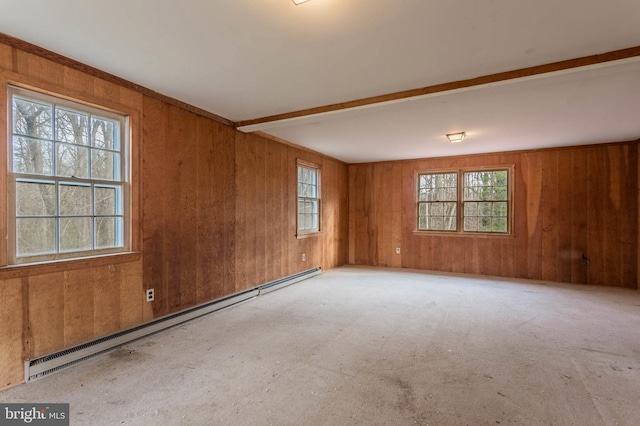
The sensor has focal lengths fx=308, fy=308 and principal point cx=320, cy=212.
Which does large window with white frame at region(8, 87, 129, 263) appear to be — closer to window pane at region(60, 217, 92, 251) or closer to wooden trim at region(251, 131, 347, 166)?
window pane at region(60, 217, 92, 251)

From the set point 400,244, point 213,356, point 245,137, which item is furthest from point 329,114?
point 400,244

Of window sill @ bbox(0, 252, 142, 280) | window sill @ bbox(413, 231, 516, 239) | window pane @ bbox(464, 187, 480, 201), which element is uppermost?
window pane @ bbox(464, 187, 480, 201)

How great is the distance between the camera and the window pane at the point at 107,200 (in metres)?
2.66

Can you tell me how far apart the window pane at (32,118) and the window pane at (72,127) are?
65 millimetres

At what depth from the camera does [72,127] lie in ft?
8.18

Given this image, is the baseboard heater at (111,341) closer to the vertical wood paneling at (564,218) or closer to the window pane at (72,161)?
the window pane at (72,161)

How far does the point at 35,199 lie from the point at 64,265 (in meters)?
0.53

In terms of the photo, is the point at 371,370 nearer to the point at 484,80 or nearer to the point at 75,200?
the point at 484,80

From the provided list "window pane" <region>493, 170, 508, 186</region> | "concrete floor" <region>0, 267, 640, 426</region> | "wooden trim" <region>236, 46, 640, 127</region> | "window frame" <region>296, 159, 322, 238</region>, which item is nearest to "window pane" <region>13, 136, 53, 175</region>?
"concrete floor" <region>0, 267, 640, 426</region>

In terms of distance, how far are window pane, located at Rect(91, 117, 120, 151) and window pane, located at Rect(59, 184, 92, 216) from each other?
1.35ft

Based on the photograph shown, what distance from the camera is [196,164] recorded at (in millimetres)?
3482

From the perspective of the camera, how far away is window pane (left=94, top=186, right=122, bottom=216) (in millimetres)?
2662

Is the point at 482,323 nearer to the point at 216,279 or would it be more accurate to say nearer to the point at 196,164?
the point at 216,279

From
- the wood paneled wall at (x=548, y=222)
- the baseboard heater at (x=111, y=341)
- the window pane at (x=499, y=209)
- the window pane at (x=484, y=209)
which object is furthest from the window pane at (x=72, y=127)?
the window pane at (x=499, y=209)
